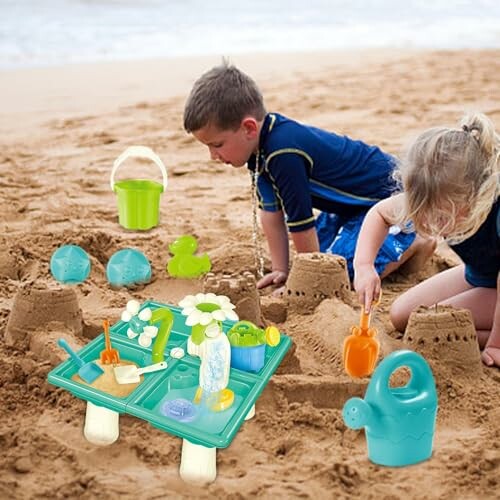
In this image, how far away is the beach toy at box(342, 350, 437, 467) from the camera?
1296 millimetres

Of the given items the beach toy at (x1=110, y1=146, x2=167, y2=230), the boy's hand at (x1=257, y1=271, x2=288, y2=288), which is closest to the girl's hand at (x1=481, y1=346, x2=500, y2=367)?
the boy's hand at (x1=257, y1=271, x2=288, y2=288)

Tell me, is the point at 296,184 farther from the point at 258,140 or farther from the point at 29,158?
the point at 29,158

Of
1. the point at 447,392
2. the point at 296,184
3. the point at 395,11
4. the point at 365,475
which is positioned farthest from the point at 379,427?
the point at 395,11

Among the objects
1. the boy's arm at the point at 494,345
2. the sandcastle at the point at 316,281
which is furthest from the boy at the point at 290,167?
the boy's arm at the point at 494,345

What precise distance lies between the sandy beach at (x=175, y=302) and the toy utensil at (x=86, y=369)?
5.4 inches

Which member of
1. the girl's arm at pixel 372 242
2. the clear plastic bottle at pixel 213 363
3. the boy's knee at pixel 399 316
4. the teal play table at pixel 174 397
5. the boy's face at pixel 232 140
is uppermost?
the boy's face at pixel 232 140

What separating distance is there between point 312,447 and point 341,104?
3433 millimetres

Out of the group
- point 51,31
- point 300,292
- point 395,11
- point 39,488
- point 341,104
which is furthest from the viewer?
point 395,11

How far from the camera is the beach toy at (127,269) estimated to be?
2.17 meters

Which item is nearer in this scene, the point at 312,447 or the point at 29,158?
the point at 312,447

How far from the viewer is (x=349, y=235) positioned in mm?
2357

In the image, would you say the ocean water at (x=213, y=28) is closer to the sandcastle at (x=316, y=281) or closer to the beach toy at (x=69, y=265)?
the beach toy at (x=69, y=265)

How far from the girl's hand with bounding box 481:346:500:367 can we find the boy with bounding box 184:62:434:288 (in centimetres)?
52

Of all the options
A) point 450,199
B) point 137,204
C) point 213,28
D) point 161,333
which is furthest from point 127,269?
point 213,28
